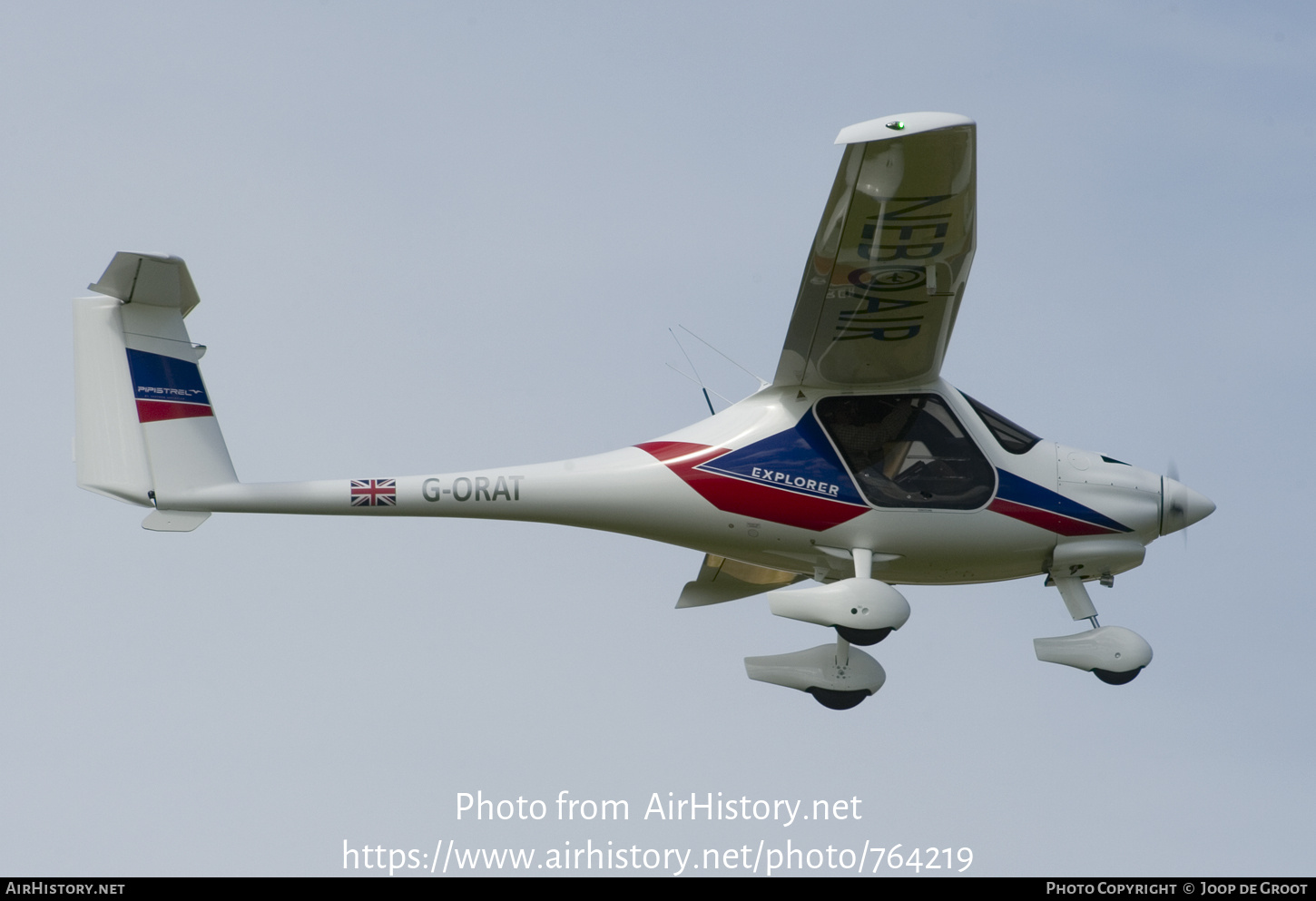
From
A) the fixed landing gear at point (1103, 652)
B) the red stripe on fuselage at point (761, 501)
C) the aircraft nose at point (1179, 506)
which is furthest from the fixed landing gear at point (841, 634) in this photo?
the aircraft nose at point (1179, 506)

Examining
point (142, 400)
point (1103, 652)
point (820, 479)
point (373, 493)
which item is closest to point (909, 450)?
point (820, 479)

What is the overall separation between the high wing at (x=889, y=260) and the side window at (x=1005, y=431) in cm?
52

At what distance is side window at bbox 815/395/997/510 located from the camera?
492 inches

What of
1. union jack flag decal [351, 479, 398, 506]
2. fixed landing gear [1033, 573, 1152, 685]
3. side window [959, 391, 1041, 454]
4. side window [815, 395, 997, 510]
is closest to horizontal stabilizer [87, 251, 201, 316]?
union jack flag decal [351, 479, 398, 506]

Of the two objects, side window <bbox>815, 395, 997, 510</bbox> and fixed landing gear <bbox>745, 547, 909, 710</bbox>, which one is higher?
side window <bbox>815, 395, 997, 510</bbox>

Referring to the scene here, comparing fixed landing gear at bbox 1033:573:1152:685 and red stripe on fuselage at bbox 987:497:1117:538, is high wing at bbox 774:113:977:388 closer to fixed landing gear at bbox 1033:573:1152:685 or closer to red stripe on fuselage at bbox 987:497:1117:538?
red stripe on fuselage at bbox 987:497:1117:538

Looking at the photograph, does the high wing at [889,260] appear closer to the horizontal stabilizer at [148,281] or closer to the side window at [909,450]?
the side window at [909,450]

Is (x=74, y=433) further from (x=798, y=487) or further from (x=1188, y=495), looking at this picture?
(x=1188, y=495)

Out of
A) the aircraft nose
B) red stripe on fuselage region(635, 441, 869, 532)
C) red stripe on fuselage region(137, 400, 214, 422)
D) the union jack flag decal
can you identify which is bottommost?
the aircraft nose

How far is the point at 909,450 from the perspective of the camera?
496 inches

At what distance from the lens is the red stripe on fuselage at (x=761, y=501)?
40.7 feet

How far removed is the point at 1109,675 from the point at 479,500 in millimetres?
5164

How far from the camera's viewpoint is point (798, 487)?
12453 mm

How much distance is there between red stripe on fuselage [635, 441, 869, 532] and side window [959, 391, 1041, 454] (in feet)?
4.35
